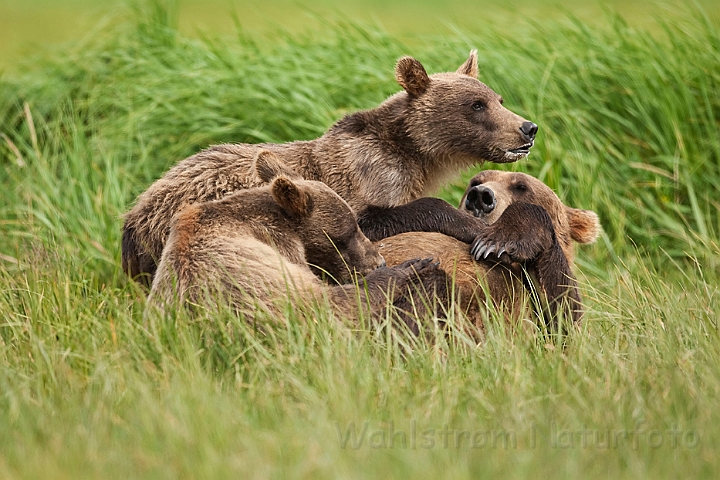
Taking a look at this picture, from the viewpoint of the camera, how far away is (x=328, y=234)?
493 cm

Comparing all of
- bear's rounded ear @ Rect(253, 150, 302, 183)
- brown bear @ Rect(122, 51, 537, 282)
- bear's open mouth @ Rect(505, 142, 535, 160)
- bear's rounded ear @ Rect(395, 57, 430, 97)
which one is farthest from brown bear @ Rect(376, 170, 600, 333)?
bear's rounded ear @ Rect(395, 57, 430, 97)

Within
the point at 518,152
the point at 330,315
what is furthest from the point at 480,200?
the point at 330,315

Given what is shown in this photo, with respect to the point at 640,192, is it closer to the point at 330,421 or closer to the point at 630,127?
the point at 630,127

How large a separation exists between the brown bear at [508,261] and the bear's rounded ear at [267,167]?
0.68 metres

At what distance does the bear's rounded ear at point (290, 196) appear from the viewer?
473 centimetres

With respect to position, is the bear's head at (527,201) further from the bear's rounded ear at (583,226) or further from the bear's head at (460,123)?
the bear's head at (460,123)

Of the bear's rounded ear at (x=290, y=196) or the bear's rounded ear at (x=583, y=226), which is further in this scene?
the bear's rounded ear at (x=583, y=226)

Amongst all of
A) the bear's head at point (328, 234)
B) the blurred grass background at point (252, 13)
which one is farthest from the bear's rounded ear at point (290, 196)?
the blurred grass background at point (252, 13)

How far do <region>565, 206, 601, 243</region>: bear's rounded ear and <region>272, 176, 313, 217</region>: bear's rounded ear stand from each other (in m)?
1.69

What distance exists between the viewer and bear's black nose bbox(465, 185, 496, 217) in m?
5.54

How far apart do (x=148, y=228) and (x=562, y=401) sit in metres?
2.76

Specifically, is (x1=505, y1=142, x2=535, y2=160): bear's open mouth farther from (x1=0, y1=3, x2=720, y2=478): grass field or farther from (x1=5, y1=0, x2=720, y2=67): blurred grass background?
(x1=5, y1=0, x2=720, y2=67): blurred grass background

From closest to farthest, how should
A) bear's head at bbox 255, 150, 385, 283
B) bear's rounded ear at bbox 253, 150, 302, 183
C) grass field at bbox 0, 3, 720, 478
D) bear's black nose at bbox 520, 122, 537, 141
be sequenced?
grass field at bbox 0, 3, 720, 478, bear's head at bbox 255, 150, 385, 283, bear's rounded ear at bbox 253, 150, 302, 183, bear's black nose at bbox 520, 122, 537, 141

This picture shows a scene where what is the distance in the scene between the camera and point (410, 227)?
5.56m
